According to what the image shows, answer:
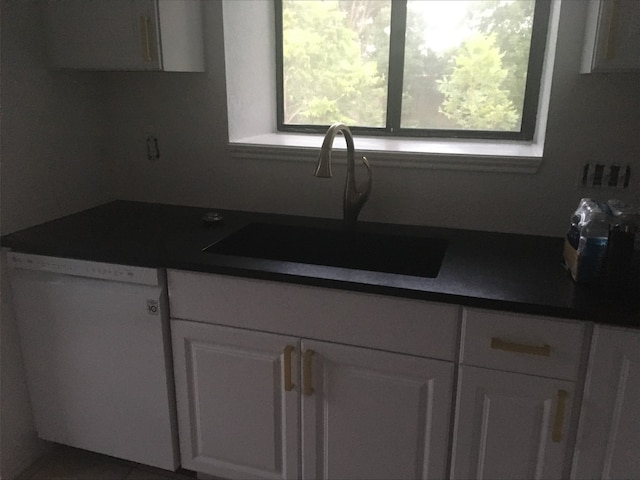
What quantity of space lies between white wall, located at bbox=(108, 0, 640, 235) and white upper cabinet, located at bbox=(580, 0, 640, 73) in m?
0.25

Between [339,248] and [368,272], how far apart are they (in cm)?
45

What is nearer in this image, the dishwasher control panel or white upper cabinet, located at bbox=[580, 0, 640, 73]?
white upper cabinet, located at bbox=[580, 0, 640, 73]

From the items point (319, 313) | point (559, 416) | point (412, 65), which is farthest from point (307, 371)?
point (412, 65)

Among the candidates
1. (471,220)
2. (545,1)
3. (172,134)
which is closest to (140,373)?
(172,134)

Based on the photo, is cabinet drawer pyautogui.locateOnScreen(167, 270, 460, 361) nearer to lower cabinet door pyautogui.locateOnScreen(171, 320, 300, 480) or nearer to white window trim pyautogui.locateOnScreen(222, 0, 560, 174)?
lower cabinet door pyautogui.locateOnScreen(171, 320, 300, 480)

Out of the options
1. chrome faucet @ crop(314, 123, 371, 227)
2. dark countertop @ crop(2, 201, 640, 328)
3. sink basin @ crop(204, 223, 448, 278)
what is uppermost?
chrome faucet @ crop(314, 123, 371, 227)

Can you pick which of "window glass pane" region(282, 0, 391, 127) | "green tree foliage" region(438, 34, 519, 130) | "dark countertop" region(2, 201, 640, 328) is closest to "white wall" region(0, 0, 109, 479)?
"dark countertop" region(2, 201, 640, 328)

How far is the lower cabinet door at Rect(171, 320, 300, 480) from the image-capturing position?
5.30 feet

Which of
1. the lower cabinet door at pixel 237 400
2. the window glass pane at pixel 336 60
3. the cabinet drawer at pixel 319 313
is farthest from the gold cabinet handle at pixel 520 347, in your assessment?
the window glass pane at pixel 336 60

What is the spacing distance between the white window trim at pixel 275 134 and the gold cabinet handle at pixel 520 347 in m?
0.70

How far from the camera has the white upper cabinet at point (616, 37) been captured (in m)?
1.38

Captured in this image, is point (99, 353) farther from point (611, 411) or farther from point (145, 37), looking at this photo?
point (611, 411)

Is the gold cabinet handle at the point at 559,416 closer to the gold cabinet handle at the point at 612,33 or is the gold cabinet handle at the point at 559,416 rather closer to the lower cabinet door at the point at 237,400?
the lower cabinet door at the point at 237,400

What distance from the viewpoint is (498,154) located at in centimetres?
183
